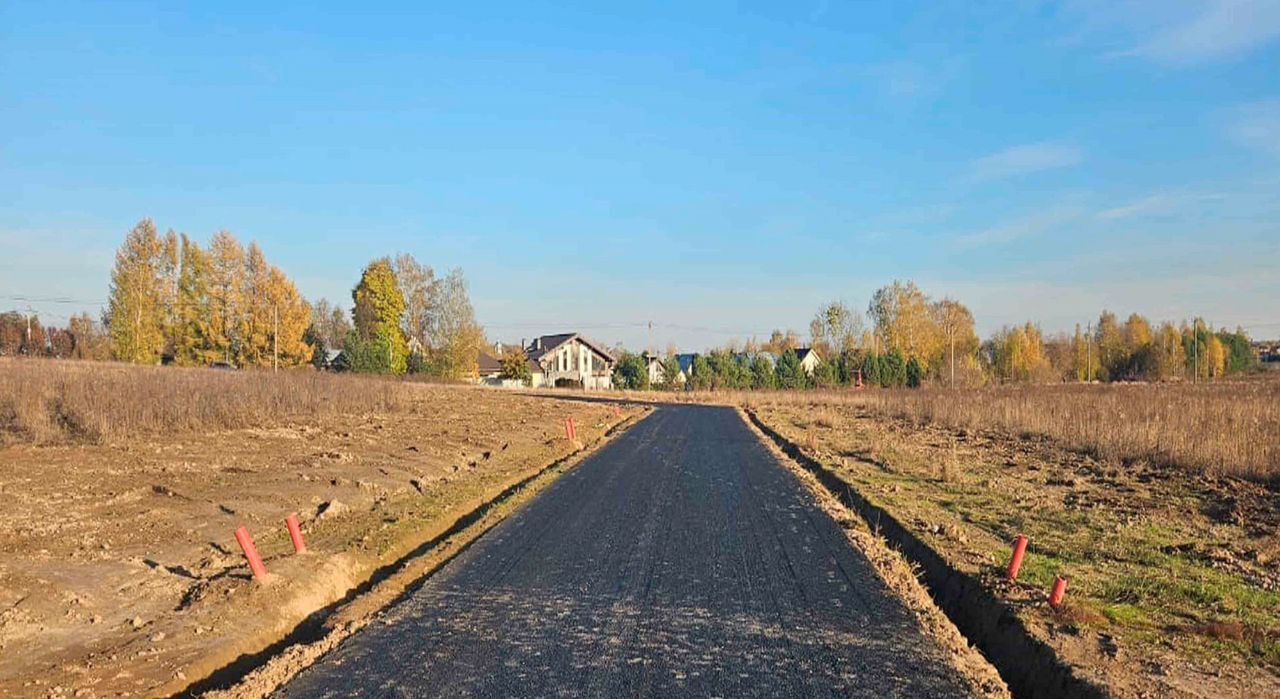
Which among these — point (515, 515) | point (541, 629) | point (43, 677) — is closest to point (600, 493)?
point (515, 515)

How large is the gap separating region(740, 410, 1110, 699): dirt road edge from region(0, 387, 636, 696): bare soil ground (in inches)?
263

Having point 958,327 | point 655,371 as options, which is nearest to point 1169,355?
point 958,327

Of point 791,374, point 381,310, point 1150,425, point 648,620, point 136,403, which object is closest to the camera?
point 648,620

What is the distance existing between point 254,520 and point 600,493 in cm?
641

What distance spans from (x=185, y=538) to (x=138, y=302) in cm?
6114

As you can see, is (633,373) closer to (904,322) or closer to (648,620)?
(904,322)

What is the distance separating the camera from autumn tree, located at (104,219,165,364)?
6341 cm

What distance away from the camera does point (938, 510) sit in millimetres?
15203

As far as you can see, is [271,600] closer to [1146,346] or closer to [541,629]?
[541,629]

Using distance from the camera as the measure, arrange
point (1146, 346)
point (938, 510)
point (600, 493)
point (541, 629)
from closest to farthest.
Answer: point (541, 629) < point (938, 510) < point (600, 493) < point (1146, 346)

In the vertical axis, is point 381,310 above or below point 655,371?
above

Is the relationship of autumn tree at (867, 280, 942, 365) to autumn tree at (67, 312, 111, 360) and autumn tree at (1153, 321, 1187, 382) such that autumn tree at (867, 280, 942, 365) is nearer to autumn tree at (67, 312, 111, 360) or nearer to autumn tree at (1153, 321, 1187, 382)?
autumn tree at (1153, 321, 1187, 382)

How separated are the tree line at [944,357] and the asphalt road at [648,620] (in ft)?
248

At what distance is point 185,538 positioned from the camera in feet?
37.1
